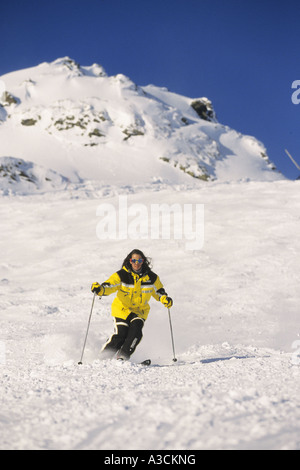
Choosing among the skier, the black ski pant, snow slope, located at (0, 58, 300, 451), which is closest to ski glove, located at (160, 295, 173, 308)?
the skier

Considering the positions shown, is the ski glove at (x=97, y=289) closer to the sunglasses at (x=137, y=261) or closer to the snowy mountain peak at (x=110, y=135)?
the sunglasses at (x=137, y=261)

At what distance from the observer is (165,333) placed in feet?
20.9

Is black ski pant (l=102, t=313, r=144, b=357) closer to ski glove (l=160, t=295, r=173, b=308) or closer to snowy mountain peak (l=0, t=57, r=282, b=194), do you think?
ski glove (l=160, t=295, r=173, b=308)

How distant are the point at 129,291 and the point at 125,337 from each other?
611 millimetres

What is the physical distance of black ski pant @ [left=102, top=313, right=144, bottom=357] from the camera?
15.9ft

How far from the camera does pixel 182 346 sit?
19.2 feet

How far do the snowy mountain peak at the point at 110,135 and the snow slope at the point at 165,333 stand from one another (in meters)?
28.8

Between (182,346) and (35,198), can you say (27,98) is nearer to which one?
(35,198)

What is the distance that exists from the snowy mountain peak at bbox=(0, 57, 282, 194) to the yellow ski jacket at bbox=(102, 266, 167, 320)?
1422 inches

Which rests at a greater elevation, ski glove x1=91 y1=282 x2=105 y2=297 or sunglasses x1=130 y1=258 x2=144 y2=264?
sunglasses x1=130 y1=258 x2=144 y2=264

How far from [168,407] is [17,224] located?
12871mm

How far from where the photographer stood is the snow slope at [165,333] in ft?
7.50

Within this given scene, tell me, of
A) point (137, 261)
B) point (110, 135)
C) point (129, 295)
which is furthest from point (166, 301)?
point (110, 135)

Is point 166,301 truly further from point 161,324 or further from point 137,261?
point 161,324
